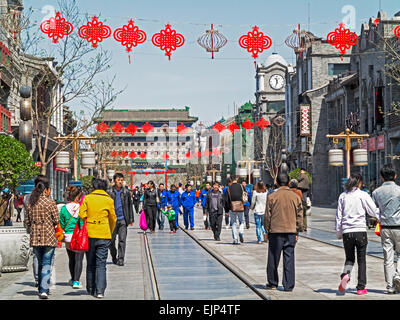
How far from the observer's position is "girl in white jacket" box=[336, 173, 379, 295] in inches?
433

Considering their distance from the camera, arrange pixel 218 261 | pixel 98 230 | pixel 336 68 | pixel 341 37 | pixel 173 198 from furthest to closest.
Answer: pixel 336 68 → pixel 173 198 → pixel 341 37 → pixel 218 261 → pixel 98 230

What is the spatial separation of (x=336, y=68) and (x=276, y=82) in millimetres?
32630

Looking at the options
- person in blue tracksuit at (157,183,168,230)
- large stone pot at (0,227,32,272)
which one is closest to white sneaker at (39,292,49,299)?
large stone pot at (0,227,32,272)

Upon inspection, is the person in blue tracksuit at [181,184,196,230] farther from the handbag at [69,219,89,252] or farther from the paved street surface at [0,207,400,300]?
the handbag at [69,219,89,252]

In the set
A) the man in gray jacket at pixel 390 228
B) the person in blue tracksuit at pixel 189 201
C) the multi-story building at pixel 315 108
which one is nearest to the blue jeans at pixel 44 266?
the man in gray jacket at pixel 390 228

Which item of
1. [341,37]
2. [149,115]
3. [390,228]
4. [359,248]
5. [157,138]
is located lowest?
[359,248]

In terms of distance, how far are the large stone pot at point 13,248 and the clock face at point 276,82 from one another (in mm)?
87071

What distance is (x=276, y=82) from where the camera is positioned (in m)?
100

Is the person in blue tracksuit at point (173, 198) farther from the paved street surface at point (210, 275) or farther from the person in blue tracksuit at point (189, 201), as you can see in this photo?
the paved street surface at point (210, 275)

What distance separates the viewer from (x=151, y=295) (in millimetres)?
11180

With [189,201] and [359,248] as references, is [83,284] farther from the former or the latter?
[189,201]

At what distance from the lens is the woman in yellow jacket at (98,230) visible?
11.2 metres

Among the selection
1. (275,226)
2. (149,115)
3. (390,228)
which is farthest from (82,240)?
(149,115)
